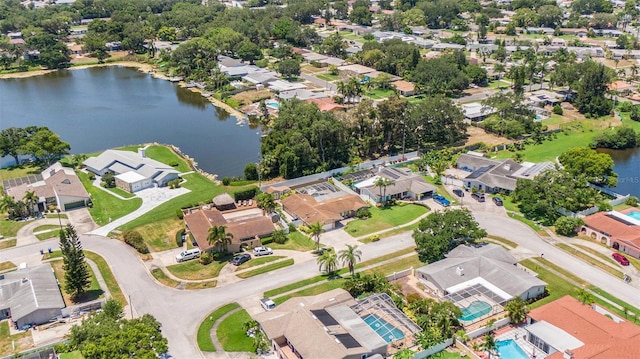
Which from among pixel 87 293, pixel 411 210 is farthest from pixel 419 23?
pixel 87 293

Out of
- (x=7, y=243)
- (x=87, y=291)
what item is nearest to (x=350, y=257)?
(x=87, y=291)

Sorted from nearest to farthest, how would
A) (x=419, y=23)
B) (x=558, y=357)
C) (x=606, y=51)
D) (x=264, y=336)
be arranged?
1. (x=558, y=357)
2. (x=264, y=336)
3. (x=606, y=51)
4. (x=419, y=23)

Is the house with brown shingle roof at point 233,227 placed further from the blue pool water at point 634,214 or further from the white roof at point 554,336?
the blue pool water at point 634,214

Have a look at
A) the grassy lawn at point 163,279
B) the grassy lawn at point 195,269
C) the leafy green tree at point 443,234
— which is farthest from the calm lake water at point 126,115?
the leafy green tree at point 443,234

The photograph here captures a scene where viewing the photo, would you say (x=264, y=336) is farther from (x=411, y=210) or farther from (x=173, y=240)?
(x=411, y=210)

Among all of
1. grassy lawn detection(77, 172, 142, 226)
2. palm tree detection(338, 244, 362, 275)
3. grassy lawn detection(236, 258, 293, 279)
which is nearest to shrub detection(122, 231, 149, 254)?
grassy lawn detection(77, 172, 142, 226)

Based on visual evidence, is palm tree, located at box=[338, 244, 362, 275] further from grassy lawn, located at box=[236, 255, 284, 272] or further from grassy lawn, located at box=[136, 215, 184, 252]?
grassy lawn, located at box=[136, 215, 184, 252]

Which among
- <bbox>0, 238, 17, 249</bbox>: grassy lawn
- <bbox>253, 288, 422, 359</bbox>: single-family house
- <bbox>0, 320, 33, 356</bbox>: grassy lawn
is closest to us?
<bbox>253, 288, 422, 359</bbox>: single-family house
